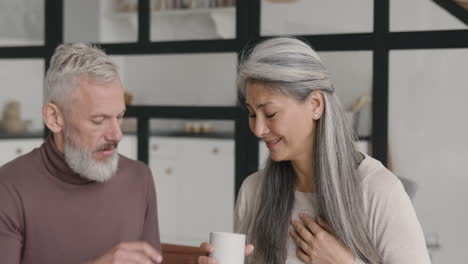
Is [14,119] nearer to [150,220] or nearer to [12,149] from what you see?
[12,149]

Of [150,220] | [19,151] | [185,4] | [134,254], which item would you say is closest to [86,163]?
[150,220]

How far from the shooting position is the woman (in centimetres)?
171

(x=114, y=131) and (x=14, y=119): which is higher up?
(x=114, y=131)

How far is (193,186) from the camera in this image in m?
3.35

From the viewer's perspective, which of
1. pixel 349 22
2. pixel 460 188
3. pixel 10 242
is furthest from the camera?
pixel 349 22

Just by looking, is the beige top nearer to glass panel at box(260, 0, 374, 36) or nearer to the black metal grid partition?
the black metal grid partition

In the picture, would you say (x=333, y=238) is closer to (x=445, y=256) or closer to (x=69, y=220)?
(x=69, y=220)

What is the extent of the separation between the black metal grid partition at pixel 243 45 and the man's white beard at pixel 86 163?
1387 millimetres

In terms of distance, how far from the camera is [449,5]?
8.99ft

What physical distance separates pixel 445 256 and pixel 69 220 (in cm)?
164

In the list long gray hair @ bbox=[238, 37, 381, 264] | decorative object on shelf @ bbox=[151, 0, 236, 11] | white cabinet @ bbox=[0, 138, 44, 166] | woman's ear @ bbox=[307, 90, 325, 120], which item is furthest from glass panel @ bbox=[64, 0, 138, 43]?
woman's ear @ bbox=[307, 90, 325, 120]

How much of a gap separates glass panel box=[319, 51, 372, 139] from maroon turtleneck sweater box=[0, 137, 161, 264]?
128 cm

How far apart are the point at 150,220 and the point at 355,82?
1281 millimetres

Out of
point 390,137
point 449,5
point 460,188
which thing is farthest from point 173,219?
point 449,5
